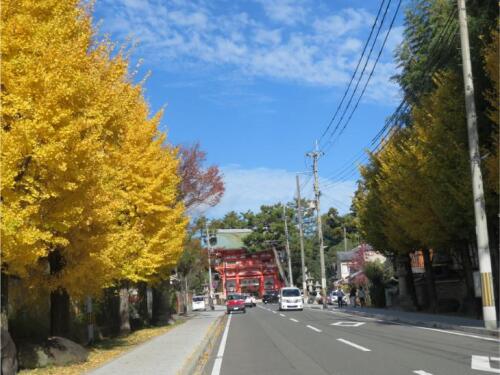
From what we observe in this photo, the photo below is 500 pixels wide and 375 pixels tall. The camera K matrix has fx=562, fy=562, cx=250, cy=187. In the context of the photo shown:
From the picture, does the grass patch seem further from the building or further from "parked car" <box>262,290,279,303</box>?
the building

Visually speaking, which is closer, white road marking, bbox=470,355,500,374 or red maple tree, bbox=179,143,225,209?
white road marking, bbox=470,355,500,374

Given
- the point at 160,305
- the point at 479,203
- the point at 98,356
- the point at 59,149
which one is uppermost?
the point at 59,149

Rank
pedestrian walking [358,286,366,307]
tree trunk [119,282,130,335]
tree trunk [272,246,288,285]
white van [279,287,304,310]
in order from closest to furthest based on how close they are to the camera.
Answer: tree trunk [119,282,130,335]
pedestrian walking [358,286,366,307]
white van [279,287,304,310]
tree trunk [272,246,288,285]

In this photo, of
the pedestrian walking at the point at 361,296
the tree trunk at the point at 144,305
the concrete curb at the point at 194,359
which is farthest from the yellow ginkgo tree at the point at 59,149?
the pedestrian walking at the point at 361,296

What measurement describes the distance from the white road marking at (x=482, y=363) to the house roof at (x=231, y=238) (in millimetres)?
71671

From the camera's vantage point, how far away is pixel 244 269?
84000mm

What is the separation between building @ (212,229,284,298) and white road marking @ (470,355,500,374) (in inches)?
2814

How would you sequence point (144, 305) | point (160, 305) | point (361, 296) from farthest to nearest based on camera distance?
point (361, 296), point (160, 305), point (144, 305)

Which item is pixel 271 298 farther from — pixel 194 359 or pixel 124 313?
pixel 194 359

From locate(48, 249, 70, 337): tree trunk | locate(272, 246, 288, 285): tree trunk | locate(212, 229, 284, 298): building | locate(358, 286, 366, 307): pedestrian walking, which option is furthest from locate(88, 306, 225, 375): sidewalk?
locate(212, 229, 284, 298): building

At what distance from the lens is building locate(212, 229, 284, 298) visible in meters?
83.4

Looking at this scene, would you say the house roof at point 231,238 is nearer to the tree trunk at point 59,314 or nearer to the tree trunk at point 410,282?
the tree trunk at point 410,282

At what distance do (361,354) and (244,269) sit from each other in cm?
7162

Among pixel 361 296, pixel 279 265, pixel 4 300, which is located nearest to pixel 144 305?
pixel 361 296
